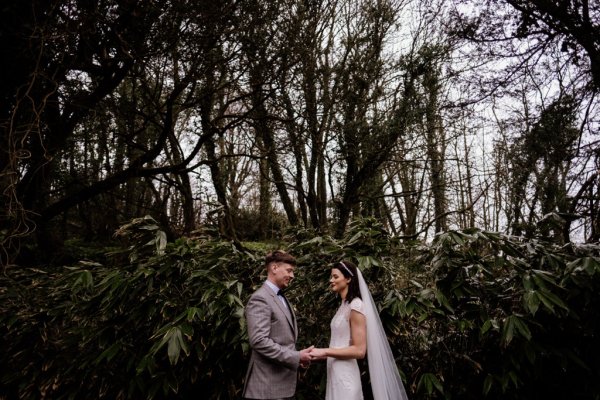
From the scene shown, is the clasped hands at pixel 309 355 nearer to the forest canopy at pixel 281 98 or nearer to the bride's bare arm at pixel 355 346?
the bride's bare arm at pixel 355 346

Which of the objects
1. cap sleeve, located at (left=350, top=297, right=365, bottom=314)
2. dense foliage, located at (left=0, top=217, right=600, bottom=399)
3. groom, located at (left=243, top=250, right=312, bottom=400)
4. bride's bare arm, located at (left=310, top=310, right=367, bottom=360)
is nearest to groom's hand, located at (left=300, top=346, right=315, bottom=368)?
groom, located at (left=243, top=250, right=312, bottom=400)

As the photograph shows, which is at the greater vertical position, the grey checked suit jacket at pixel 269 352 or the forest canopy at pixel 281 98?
the forest canopy at pixel 281 98

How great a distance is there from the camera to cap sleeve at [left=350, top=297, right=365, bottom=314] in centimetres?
298

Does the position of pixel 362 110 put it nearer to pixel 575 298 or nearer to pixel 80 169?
pixel 80 169

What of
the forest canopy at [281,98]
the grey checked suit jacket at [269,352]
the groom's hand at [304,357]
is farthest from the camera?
the forest canopy at [281,98]

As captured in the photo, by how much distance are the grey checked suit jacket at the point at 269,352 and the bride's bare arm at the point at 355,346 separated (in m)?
0.29

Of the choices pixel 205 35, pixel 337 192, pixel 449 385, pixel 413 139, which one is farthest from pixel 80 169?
pixel 449 385

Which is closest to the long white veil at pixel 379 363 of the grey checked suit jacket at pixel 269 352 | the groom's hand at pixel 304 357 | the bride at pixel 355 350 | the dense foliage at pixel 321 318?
the bride at pixel 355 350

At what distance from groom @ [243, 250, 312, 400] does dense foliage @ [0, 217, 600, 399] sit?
55 cm

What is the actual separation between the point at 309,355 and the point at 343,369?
1.15 ft

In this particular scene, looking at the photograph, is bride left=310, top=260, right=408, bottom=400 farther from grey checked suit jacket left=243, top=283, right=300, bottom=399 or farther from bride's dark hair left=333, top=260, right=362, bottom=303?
grey checked suit jacket left=243, top=283, right=300, bottom=399

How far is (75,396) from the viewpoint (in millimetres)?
3912

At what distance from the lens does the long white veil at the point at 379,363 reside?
2963mm

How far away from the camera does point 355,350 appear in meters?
2.93
